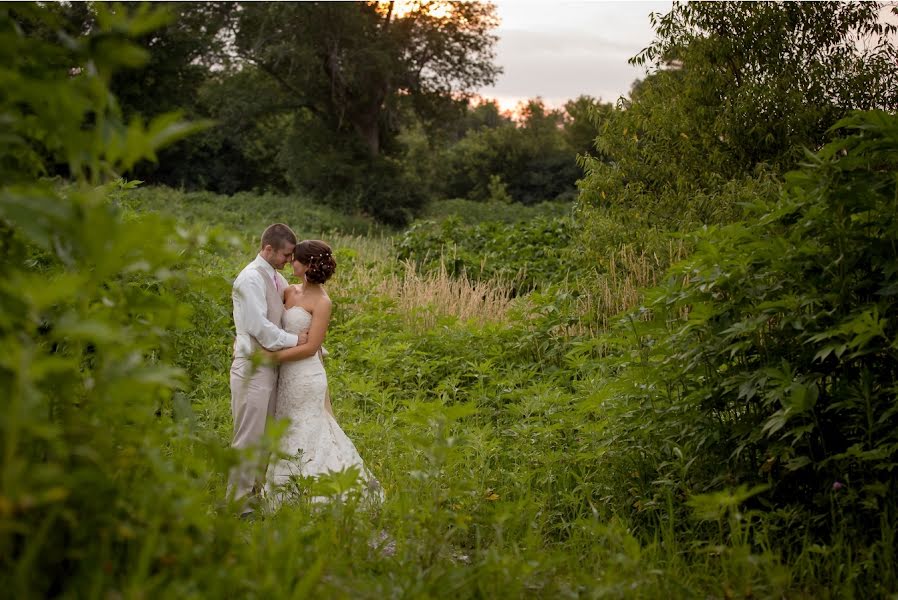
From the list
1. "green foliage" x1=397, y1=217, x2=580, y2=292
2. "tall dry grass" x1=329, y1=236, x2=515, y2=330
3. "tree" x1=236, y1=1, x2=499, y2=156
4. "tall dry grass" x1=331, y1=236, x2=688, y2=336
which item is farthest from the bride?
"tree" x1=236, y1=1, x2=499, y2=156

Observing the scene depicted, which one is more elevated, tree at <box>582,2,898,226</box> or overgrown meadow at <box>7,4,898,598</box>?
tree at <box>582,2,898,226</box>

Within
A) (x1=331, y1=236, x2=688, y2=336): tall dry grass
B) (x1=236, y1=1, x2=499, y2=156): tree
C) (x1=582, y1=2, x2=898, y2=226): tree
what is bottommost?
(x1=331, y1=236, x2=688, y2=336): tall dry grass

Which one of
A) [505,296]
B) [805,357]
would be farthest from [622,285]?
[805,357]

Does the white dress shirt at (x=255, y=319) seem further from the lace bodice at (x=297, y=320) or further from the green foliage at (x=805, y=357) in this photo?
the green foliage at (x=805, y=357)

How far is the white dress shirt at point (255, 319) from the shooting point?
5.74 m

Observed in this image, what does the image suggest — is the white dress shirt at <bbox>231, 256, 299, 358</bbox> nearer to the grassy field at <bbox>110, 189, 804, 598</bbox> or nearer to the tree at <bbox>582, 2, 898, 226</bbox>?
the grassy field at <bbox>110, 189, 804, 598</bbox>

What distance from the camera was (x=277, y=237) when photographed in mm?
5922

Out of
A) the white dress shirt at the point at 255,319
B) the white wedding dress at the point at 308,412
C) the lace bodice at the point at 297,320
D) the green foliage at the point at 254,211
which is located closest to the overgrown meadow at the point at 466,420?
the white wedding dress at the point at 308,412

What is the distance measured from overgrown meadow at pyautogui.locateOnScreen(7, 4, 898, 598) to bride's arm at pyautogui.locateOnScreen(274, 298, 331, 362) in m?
0.92

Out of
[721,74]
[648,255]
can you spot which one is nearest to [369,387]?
[648,255]

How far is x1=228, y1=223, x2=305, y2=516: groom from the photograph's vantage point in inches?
224

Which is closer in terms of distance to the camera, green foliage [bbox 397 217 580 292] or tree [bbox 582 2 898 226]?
tree [bbox 582 2 898 226]

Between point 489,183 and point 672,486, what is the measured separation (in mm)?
48650

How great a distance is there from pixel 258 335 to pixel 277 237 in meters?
0.75
